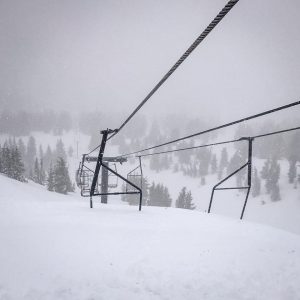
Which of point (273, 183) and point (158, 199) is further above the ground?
point (158, 199)

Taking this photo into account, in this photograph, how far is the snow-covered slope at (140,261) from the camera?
4.47 metres

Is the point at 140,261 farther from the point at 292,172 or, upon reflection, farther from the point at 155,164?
the point at 155,164

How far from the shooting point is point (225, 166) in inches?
5507

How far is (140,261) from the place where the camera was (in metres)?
5.23

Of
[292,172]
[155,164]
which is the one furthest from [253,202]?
[155,164]

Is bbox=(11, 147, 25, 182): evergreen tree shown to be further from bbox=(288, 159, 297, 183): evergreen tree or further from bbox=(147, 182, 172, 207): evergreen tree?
bbox=(288, 159, 297, 183): evergreen tree

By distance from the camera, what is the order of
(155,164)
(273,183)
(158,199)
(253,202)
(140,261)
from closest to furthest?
(140,261) → (158,199) → (273,183) → (253,202) → (155,164)

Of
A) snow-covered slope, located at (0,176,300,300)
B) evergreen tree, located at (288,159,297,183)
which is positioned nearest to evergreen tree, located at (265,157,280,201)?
evergreen tree, located at (288,159,297,183)

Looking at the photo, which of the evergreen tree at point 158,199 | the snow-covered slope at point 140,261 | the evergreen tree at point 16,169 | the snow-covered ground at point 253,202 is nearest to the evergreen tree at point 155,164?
the snow-covered ground at point 253,202

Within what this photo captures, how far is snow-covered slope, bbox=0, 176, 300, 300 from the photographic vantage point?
4469mm

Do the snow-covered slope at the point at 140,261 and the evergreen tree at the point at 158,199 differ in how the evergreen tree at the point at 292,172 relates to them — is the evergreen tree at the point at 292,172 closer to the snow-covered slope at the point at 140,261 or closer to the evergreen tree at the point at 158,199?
the evergreen tree at the point at 158,199

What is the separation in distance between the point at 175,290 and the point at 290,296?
2.18 meters

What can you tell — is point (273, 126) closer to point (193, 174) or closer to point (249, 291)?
point (193, 174)

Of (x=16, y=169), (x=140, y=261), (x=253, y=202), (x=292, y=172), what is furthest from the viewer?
(x=292, y=172)
